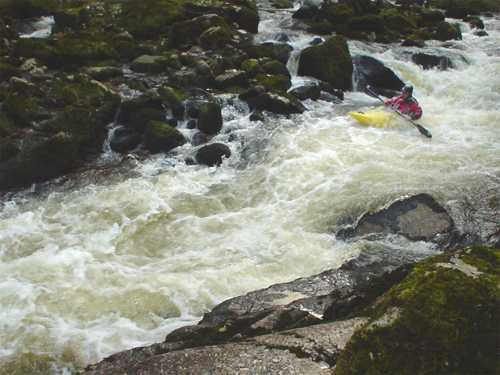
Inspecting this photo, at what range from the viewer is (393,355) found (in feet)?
9.48

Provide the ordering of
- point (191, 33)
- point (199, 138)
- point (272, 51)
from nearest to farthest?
point (199, 138) < point (272, 51) < point (191, 33)

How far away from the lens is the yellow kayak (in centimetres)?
1109

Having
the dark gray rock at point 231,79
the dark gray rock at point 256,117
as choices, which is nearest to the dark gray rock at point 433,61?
the dark gray rock at point 231,79

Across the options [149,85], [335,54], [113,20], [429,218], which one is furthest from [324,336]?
[113,20]

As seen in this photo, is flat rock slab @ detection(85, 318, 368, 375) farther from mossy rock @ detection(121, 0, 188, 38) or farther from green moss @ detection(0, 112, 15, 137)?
mossy rock @ detection(121, 0, 188, 38)

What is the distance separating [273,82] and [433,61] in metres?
5.60

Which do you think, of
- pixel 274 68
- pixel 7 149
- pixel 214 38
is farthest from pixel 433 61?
pixel 7 149

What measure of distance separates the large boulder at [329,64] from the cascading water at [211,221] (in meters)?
1.66

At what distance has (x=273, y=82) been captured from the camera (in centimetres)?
1256

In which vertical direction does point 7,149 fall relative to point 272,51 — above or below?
below

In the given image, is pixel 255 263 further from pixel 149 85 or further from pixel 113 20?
pixel 113 20

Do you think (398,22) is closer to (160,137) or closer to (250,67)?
(250,67)

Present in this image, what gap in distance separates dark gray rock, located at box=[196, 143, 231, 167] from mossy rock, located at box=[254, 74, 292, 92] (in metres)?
2.98

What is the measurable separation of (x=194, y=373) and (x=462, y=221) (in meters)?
5.10
